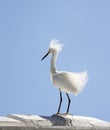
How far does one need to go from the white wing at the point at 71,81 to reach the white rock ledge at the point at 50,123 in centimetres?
166

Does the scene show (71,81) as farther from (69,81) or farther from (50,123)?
(50,123)

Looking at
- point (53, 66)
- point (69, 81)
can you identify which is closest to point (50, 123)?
point (69, 81)

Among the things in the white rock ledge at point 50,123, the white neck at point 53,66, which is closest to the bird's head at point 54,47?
the white neck at point 53,66

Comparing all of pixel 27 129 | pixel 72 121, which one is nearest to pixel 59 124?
pixel 72 121

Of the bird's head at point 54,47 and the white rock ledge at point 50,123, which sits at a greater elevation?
the bird's head at point 54,47

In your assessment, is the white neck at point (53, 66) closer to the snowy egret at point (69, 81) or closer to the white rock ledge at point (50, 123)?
the snowy egret at point (69, 81)

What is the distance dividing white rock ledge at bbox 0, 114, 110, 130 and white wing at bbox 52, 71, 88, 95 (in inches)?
65.3

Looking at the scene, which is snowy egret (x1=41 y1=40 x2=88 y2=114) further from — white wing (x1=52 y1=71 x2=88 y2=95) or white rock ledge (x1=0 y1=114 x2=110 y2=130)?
white rock ledge (x1=0 y1=114 x2=110 y2=130)

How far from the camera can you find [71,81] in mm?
11328

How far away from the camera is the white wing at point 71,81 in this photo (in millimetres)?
11242

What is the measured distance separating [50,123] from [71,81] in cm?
280

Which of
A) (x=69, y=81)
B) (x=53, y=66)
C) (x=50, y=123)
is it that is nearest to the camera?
(x=50, y=123)

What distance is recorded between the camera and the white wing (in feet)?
36.9

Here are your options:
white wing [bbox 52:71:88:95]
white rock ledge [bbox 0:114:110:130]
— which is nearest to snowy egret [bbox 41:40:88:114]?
white wing [bbox 52:71:88:95]
